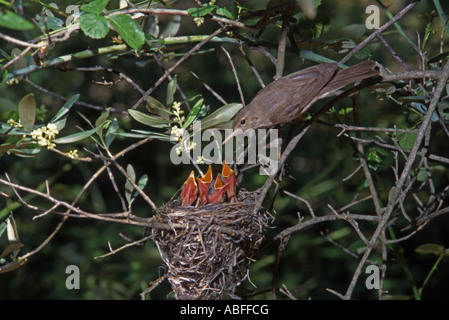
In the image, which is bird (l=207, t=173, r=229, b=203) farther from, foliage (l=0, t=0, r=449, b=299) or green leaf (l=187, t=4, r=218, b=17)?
green leaf (l=187, t=4, r=218, b=17)

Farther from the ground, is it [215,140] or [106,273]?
[215,140]

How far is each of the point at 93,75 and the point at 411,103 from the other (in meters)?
2.94

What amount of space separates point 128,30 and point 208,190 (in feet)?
3.61

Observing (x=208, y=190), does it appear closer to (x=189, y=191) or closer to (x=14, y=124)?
(x=189, y=191)

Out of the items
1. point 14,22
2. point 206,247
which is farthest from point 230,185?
point 14,22

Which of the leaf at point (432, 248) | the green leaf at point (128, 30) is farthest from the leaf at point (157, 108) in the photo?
the leaf at point (432, 248)

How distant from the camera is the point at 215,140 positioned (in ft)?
8.89

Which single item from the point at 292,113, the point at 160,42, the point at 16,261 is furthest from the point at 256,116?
the point at 16,261

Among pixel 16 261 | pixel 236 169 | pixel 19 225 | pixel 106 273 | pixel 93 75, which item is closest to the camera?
pixel 16 261

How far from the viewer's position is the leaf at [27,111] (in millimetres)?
2158

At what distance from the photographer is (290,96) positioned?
2881mm

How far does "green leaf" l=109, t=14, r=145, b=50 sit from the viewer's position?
2104 mm

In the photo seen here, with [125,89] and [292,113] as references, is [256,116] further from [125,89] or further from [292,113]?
[125,89]

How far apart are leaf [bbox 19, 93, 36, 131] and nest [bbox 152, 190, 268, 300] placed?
0.76m
